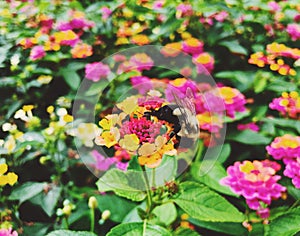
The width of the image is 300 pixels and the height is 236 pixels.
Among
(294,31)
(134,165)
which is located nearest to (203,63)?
(294,31)

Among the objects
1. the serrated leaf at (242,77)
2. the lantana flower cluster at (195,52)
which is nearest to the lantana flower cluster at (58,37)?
the lantana flower cluster at (195,52)

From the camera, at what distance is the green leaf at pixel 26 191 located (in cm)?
91

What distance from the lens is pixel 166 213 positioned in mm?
893

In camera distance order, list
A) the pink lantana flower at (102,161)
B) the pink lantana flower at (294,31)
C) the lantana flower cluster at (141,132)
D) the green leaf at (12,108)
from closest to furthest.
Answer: the lantana flower cluster at (141,132) → the pink lantana flower at (102,161) → the green leaf at (12,108) → the pink lantana flower at (294,31)

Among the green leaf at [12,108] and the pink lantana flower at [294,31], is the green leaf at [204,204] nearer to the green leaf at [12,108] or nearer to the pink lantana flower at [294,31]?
the green leaf at [12,108]

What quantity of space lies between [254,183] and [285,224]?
0.30 feet

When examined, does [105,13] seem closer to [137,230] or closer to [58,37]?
[58,37]

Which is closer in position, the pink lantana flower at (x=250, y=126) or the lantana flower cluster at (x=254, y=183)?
the lantana flower cluster at (x=254, y=183)

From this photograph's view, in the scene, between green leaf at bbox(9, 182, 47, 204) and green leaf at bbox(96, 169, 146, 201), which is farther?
green leaf at bbox(9, 182, 47, 204)

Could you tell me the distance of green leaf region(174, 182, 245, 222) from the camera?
791 mm

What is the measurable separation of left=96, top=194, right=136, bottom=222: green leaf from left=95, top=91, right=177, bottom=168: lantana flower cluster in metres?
0.29

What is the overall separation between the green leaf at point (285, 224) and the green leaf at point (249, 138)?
0.90 feet

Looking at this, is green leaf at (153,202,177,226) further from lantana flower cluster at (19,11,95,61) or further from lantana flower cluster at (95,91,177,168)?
lantana flower cluster at (19,11,95,61)

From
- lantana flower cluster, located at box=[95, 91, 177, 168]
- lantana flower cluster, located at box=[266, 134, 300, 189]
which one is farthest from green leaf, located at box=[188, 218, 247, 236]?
lantana flower cluster, located at box=[95, 91, 177, 168]
